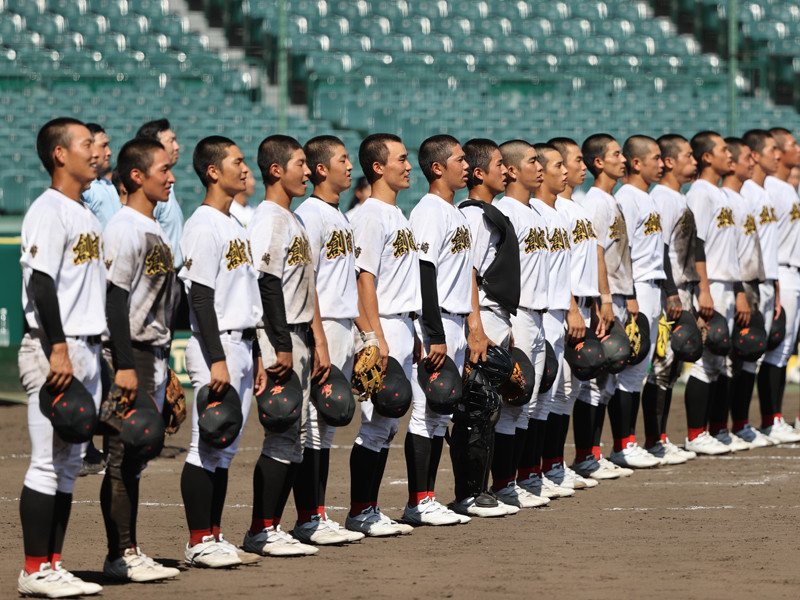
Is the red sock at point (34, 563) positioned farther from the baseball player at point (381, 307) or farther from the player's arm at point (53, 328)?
the baseball player at point (381, 307)

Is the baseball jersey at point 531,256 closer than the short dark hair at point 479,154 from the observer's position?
No

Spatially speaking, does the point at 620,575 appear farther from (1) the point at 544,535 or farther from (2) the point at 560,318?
(2) the point at 560,318

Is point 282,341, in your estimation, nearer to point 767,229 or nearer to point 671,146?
point 671,146

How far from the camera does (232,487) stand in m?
9.55

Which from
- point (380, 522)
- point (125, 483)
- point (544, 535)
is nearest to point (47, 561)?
point (125, 483)

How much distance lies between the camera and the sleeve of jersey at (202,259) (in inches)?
248

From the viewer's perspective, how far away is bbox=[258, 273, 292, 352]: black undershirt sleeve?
6648 mm

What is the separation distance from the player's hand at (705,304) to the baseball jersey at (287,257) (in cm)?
476

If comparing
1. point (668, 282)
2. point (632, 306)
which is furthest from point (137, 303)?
point (668, 282)

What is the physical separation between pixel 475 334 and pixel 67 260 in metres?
3.01

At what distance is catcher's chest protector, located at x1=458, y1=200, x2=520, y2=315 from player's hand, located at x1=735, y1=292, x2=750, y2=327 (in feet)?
11.3

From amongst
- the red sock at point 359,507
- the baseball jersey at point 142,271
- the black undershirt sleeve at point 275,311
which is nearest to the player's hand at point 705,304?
the red sock at point 359,507

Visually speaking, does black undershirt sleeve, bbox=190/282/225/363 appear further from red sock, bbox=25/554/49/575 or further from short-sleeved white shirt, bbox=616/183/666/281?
short-sleeved white shirt, bbox=616/183/666/281

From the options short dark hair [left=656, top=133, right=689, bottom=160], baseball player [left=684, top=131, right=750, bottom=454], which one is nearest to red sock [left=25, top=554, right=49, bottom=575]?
baseball player [left=684, top=131, right=750, bottom=454]
